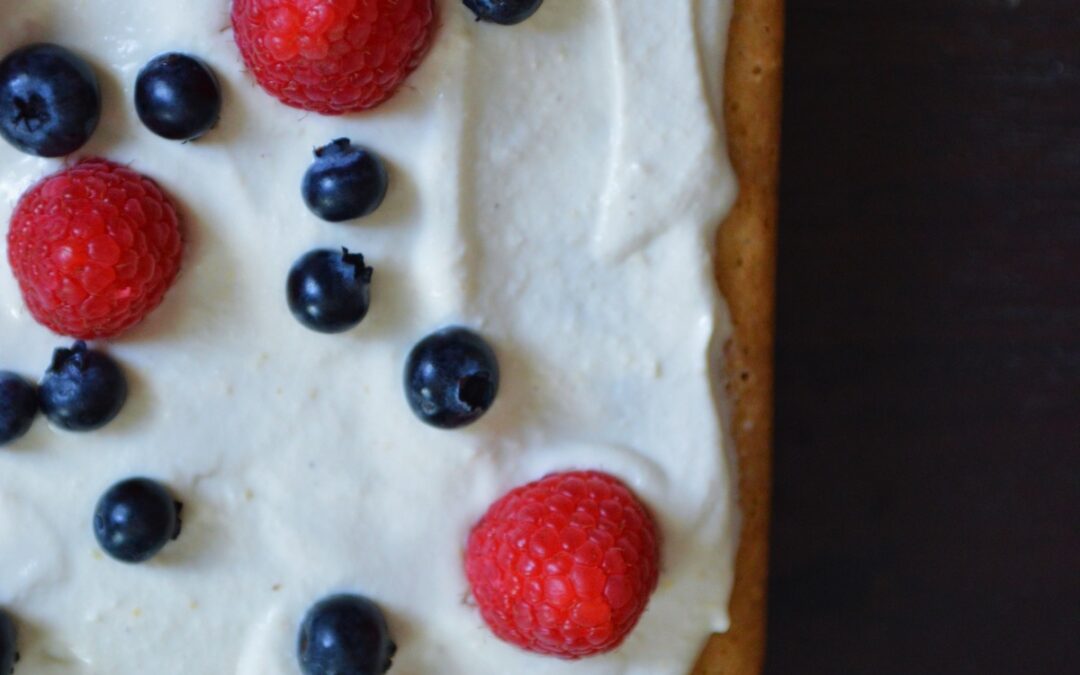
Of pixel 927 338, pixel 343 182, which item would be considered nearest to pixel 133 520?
pixel 343 182

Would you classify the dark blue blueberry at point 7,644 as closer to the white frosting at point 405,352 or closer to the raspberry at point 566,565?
the white frosting at point 405,352

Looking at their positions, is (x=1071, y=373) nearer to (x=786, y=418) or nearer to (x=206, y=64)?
(x=786, y=418)

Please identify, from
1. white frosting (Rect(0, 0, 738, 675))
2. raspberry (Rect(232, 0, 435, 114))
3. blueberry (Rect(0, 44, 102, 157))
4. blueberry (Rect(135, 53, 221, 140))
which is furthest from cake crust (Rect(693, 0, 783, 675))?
blueberry (Rect(0, 44, 102, 157))

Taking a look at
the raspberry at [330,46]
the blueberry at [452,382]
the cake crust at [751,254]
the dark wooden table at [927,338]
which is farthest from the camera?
the dark wooden table at [927,338]

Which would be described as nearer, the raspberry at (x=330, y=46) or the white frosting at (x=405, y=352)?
the raspberry at (x=330, y=46)

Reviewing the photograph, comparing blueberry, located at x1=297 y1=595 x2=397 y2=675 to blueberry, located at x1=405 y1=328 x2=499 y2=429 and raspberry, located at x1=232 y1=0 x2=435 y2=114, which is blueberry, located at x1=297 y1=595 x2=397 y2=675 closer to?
blueberry, located at x1=405 y1=328 x2=499 y2=429

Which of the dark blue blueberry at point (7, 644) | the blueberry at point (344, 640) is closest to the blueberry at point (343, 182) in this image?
the blueberry at point (344, 640)

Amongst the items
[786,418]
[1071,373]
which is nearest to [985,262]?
[1071,373]
